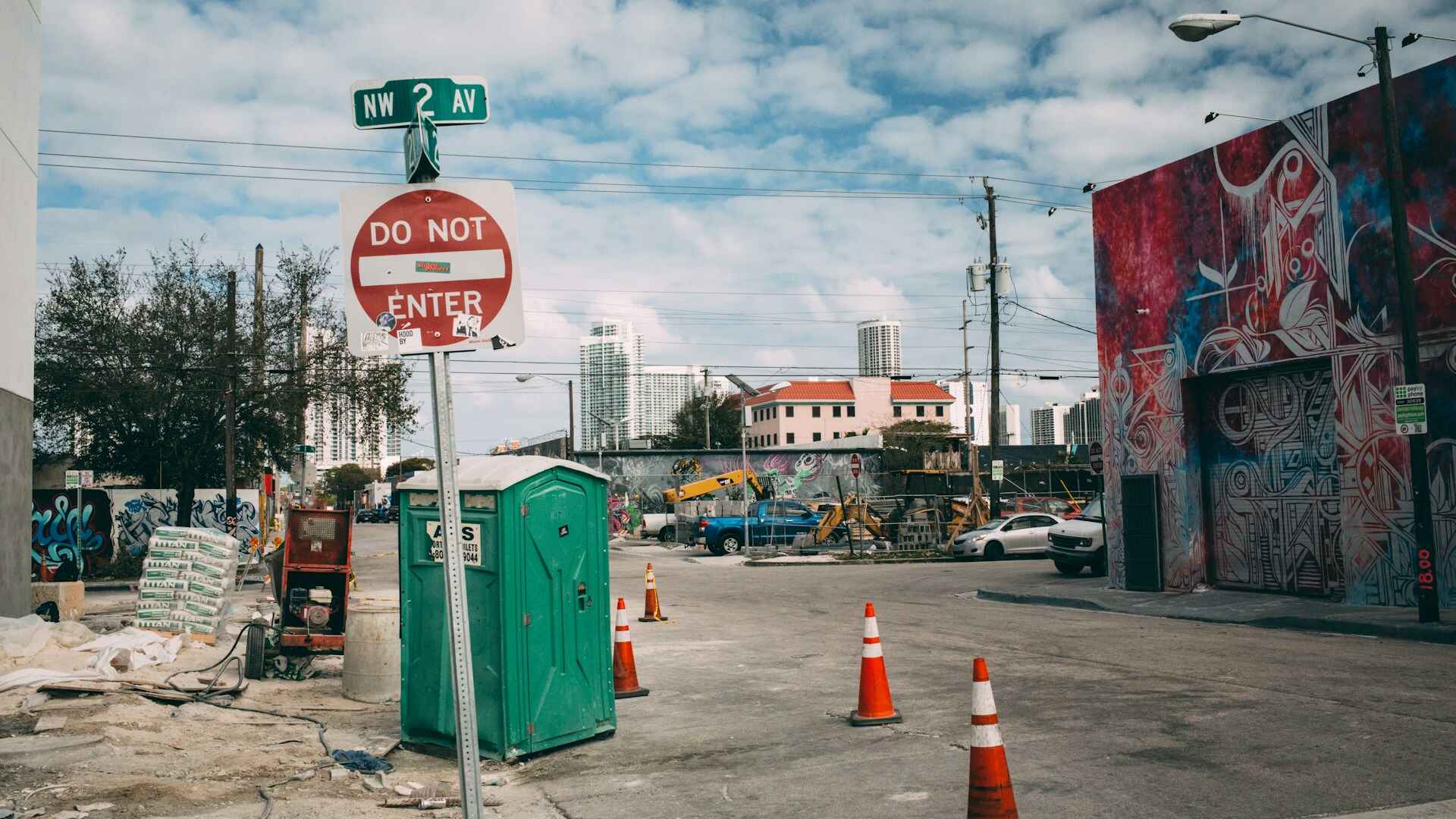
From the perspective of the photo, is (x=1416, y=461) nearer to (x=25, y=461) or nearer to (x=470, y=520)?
(x=470, y=520)

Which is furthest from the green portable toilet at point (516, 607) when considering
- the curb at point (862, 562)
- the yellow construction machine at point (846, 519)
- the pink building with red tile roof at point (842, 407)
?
the pink building with red tile roof at point (842, 407)

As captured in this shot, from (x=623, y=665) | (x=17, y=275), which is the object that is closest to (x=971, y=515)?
(x=623, y=665)

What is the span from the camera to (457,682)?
412 cm

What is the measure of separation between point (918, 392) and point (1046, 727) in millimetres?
125419

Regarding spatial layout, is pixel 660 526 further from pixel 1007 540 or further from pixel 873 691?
pixel 873 691

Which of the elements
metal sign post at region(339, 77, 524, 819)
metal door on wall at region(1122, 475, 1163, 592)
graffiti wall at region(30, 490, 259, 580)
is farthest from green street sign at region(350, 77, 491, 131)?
graffiti wall at region(30, 490, 259, 580)

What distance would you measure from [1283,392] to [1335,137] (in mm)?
4019

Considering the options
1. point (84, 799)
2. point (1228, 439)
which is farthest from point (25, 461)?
point (1228, 439)

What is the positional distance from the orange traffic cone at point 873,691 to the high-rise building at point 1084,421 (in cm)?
8259

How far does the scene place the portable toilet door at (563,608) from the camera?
23.8 feet

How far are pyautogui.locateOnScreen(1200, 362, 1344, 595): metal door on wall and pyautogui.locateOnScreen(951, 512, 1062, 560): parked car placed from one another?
12519 millimetres

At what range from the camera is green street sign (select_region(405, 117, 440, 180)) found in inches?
178

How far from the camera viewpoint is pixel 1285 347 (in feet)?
55.2

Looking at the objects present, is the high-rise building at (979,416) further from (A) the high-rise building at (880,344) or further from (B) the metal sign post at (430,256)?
(B) the metal sign post at (430,256)
